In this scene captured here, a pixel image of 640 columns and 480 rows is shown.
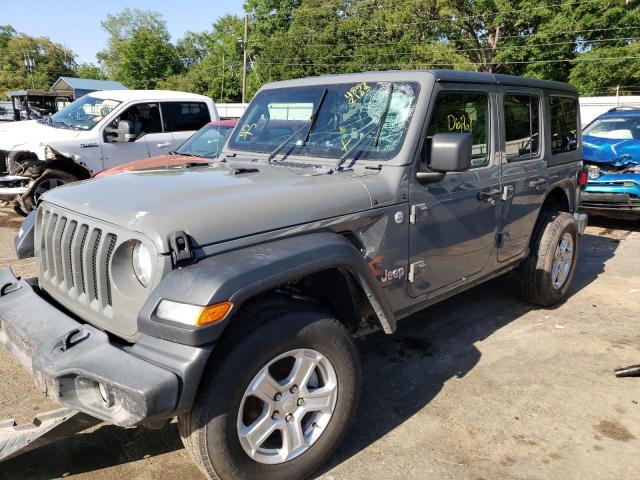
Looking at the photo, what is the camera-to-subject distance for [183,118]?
31.3 ft

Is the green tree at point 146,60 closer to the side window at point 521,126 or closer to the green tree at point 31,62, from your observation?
the green tree at point 31,62

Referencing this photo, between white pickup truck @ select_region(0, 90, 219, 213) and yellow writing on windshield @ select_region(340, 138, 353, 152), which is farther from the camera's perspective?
white pickup truck @ select_region(0, 90, 219, 213)

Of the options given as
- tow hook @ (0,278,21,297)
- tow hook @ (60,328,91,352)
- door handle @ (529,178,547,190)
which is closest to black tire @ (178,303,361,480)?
tow hook @ (60,328,91,352)

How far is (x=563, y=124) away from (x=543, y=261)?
4.52 ft

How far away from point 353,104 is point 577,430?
2.45m

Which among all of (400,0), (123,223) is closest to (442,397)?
(123,223)

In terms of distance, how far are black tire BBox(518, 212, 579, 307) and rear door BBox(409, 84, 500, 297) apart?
0.88m

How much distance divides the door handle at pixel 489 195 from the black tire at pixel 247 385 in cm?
166

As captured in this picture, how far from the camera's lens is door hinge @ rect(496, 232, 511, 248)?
4.03m

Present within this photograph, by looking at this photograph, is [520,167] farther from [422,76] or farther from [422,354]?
[422,354]

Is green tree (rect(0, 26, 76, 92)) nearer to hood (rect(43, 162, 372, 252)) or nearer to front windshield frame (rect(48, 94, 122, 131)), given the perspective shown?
front windshield frame (rect(48, 94, 122, 131))

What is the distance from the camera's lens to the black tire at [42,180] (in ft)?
25.7

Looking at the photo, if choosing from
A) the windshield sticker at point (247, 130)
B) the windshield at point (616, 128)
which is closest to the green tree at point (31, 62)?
the windshield at point (616, 128)

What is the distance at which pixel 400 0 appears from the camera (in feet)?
142
